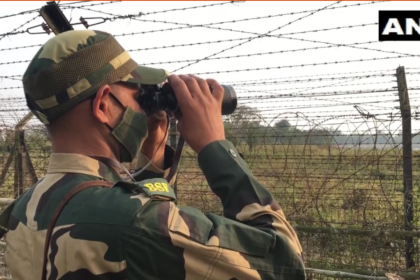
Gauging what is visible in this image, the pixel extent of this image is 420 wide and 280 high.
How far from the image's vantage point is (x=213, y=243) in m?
1.02

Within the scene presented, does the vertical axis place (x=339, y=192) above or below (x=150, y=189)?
below

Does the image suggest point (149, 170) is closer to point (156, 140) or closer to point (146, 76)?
point (156, 140)

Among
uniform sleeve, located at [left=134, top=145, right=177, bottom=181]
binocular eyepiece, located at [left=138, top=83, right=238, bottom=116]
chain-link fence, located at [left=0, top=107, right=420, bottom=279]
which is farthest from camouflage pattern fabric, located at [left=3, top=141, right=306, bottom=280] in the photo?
chain-link fence, located at [left=0, top=107, right=420, bottom=279]

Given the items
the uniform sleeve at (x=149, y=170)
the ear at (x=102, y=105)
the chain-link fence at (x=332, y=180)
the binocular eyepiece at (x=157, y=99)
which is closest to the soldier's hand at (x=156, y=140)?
the uniform sleeve at (x=149, y=170)

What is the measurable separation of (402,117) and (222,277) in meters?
3.52

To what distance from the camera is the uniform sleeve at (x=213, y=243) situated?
984 millimetres

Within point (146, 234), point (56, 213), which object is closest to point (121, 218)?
point (146, 234)

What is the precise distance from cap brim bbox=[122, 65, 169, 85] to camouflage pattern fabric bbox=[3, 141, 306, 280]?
0.25 metres

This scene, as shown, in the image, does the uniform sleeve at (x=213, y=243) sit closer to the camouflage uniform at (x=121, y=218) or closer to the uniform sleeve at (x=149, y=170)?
the camouflage uniform at (x=121, y=218)

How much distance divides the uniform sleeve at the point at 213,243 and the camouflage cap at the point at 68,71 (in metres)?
0.35

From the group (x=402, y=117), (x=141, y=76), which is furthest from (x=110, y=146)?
(x=402, y=117)

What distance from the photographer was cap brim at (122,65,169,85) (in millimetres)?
1259

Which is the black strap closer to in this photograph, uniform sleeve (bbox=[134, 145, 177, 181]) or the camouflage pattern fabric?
the camouflage pattern fabric

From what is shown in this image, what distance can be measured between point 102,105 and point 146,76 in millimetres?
170
